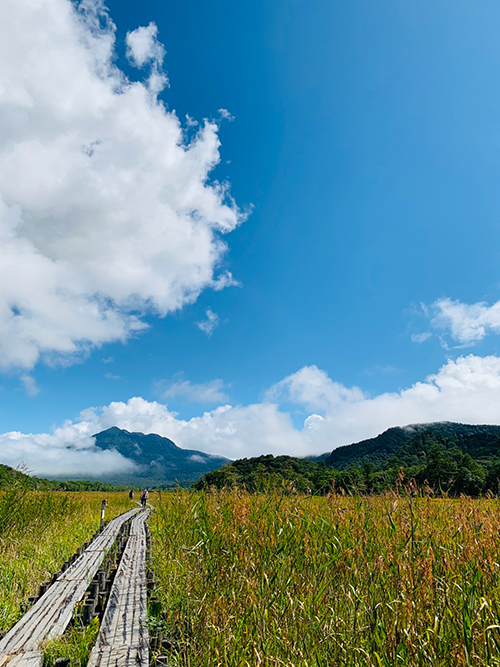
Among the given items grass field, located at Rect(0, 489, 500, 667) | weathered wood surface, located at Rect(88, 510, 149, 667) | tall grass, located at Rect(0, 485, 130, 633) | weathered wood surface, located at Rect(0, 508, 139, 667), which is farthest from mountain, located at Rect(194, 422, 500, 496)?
tall grass, located at Rect(0, 485, 130, 633)

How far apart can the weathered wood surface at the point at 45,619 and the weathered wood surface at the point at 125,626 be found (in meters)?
0.50

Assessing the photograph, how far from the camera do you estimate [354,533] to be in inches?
178

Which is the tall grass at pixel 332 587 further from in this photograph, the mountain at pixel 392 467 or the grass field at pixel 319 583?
the mountain at pixel 392 467

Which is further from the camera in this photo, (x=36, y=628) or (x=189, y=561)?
(x=189, y=561)

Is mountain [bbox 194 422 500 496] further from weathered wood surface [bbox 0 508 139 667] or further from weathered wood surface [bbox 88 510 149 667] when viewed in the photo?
weathered wood surface [bbox 0 508 139 667]

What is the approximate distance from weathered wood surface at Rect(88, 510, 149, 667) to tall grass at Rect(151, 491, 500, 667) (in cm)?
28

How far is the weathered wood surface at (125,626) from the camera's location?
3367mm

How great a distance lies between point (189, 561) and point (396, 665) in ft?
11.0

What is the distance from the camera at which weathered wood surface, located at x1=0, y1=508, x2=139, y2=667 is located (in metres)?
3.50

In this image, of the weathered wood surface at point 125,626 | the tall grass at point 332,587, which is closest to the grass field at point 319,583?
the tall grass at point 332,587

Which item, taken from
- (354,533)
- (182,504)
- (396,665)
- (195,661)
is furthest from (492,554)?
(182,504)

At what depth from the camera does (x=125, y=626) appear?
Answer: 4113 mm

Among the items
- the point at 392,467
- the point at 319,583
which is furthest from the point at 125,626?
the point at 392,467

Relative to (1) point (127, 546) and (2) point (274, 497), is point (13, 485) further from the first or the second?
(2) point (274, 497)
